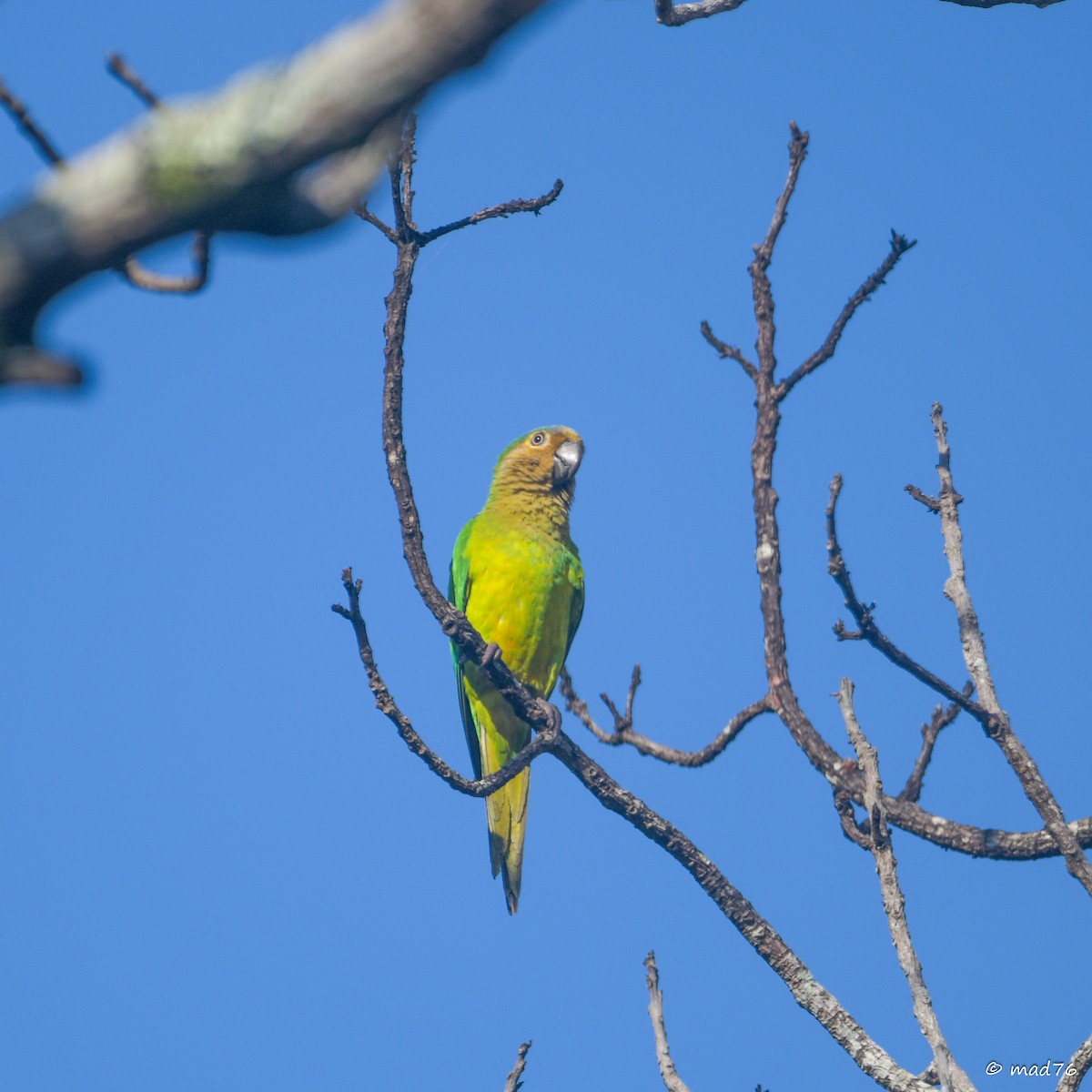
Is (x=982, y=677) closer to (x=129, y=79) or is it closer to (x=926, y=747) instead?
(x=926, y=747)

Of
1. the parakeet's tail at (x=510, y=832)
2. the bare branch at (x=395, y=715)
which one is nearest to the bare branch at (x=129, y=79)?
the bare branch at (x=395, y=715)

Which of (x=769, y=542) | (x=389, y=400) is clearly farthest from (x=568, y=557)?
(x=389, y=400)

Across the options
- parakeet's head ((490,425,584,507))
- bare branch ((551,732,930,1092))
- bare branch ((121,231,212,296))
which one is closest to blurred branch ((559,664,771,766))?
bare branch ((551,732,930,1092))

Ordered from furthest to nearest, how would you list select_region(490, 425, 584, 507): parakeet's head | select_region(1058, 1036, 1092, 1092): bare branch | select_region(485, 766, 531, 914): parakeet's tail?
select_region(490, 425, 584, 507): parakeet's head, select_region(485, 766, 531, 914): parakeet's tail, select_region(1058, 1036, 1092, 1092): bare branch

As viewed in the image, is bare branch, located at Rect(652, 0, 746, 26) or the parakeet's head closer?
bare branch, located at Rect(652, 0, 746, 26)

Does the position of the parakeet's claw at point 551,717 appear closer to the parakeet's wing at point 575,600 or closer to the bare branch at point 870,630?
the bare branch at point 870,630

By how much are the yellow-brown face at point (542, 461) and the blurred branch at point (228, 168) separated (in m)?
6.80

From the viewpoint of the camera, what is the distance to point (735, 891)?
14.5ft

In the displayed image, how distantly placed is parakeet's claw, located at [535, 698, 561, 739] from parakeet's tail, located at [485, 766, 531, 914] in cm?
185

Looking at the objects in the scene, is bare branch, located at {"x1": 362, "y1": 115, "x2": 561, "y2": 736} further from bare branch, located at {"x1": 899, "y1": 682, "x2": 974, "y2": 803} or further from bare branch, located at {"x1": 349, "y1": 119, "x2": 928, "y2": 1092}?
bare branch, located at {"x1": 899, "y1": 682, "x2": 974, "y2": 803}

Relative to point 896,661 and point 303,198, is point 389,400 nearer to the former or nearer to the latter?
point 896,661

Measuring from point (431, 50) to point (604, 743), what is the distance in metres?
5.00

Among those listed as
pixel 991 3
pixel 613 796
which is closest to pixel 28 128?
pixel 613 796

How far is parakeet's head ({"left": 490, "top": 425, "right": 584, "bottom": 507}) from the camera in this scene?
828cm
